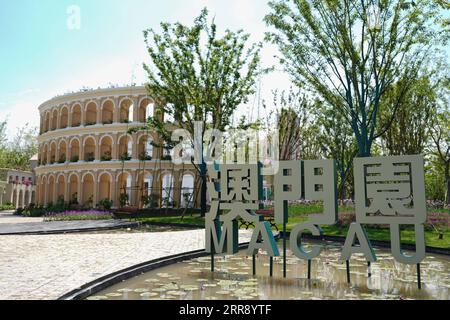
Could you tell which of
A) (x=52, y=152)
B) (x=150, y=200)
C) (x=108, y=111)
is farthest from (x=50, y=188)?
(x=150, y=200)

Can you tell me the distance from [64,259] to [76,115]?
30.1 meters

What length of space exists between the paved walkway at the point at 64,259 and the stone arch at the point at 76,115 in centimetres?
2277

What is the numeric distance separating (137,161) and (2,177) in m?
21.8

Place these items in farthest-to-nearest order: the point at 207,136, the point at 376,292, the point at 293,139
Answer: the point at 293,139 < the point at 207,136 < the point at 376,292

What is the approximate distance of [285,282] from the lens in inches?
274

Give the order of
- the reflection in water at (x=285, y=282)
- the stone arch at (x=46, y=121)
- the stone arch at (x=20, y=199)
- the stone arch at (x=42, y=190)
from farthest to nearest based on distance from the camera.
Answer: the stone arch at (x=20, y=199), the stone arch at (x=46, y=121), the stone arch at (x=42, y=190), the reflection in water at (x=285, y=282)

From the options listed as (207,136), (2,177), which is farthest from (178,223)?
(2,177)

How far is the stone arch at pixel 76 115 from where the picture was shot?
34531 mm

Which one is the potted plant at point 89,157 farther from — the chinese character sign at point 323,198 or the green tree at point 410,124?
the chinese character sign at point 323,198

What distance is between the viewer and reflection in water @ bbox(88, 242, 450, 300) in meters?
6.02

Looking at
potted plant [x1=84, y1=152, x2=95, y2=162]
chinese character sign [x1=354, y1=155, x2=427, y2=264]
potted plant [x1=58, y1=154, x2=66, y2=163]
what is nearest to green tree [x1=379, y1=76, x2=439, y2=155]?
chinese character sign [x1=354, y1=155, x2=427, y2=264]

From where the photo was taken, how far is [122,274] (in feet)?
23.2

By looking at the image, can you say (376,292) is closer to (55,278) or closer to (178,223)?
(55,278)

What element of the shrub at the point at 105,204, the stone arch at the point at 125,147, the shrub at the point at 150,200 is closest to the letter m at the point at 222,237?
the shrub at the point at 150,200
